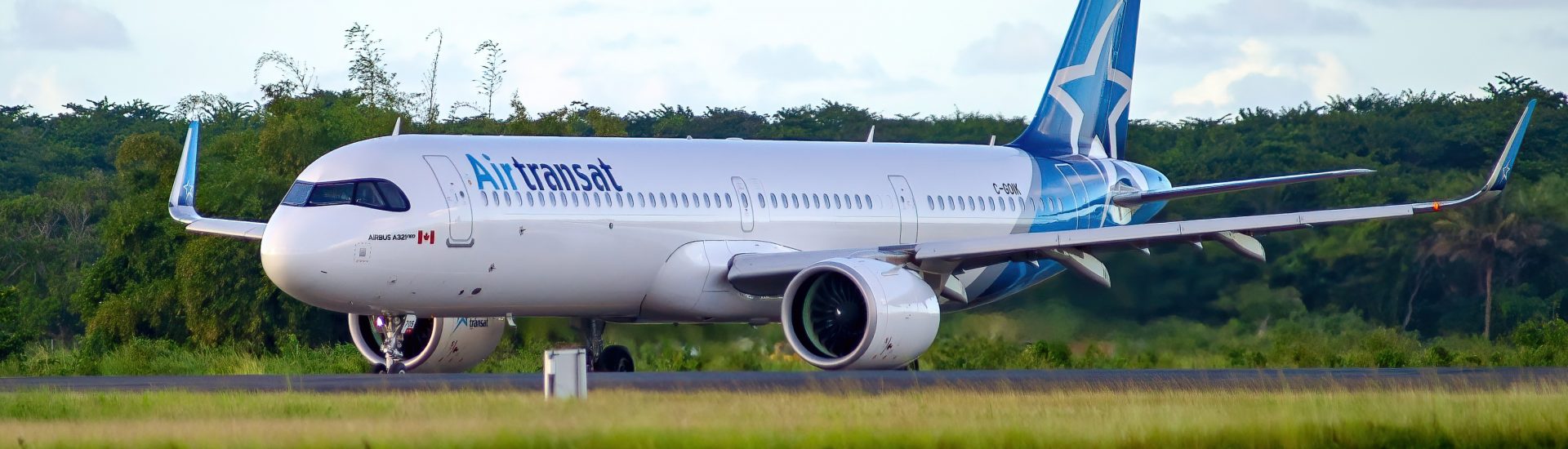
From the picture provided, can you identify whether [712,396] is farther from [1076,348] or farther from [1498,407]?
[1076,348]

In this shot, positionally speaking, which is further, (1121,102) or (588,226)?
(1121,102)

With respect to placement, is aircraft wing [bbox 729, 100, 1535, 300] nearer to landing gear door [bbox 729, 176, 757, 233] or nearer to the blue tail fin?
landing gear door [bbox 729, 176, 757, 233]

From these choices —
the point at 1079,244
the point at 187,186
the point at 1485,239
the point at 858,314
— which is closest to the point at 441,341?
the point at 187,186

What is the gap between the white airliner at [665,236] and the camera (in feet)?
72.8

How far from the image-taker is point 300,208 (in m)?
22.1

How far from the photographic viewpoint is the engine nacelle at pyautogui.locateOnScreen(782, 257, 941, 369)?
2262 cm

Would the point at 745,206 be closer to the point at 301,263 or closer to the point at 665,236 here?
the point at 665,236

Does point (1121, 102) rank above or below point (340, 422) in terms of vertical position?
above

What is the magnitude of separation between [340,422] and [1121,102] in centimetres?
1983

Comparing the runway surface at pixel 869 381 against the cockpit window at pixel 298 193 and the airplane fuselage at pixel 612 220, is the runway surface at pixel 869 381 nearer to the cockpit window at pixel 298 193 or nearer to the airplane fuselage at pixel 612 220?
the airplane fuselage at pixel 612 220

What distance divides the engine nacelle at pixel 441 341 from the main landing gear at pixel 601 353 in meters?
1.22

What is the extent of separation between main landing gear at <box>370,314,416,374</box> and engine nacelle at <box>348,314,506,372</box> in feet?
2.18

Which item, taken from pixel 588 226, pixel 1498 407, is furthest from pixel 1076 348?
pixel 1498 407

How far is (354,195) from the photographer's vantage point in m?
22.2
